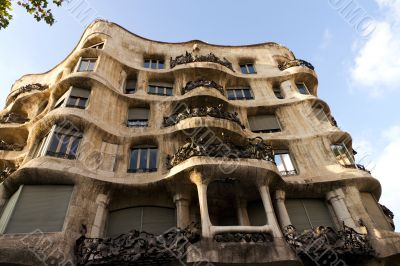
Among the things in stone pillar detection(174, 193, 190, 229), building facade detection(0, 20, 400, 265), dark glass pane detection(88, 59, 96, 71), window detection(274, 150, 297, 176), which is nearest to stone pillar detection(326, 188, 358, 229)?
building facade detection(0, 20, 400, 265)

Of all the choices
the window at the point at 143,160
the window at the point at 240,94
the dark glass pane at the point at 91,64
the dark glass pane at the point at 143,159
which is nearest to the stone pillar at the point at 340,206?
the window at the point at 240,94

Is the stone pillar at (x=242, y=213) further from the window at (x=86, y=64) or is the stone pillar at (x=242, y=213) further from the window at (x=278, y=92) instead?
the window at (x=86, y=64)

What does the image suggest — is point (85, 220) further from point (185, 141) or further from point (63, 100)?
point (63, 100)

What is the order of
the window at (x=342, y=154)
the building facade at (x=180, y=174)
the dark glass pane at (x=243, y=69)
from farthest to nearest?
the dark glass pane at (x=243, y=69), the window at (x=342, y=154), the building facade at (x=180, y=174)

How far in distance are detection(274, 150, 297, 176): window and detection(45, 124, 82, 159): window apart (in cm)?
951

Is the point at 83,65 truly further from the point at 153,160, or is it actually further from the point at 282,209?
the point at 282,209

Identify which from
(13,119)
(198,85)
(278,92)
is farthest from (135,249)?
(278,92)

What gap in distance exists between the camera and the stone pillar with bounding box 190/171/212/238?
10.0 meters

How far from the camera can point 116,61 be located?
60.1 feet

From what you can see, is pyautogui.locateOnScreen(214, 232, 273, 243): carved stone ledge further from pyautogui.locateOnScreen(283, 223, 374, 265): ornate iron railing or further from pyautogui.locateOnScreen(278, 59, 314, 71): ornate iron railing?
pyautogui.locateOnScreen(278, 59, 314, 71): ornate iron railing

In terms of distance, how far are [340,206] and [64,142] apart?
12.2 metres

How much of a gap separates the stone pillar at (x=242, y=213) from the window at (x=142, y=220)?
2707 millimetres

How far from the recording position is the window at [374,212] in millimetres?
12389

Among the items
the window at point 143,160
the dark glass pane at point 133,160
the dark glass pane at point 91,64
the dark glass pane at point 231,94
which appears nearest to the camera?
the window at point 143,160
